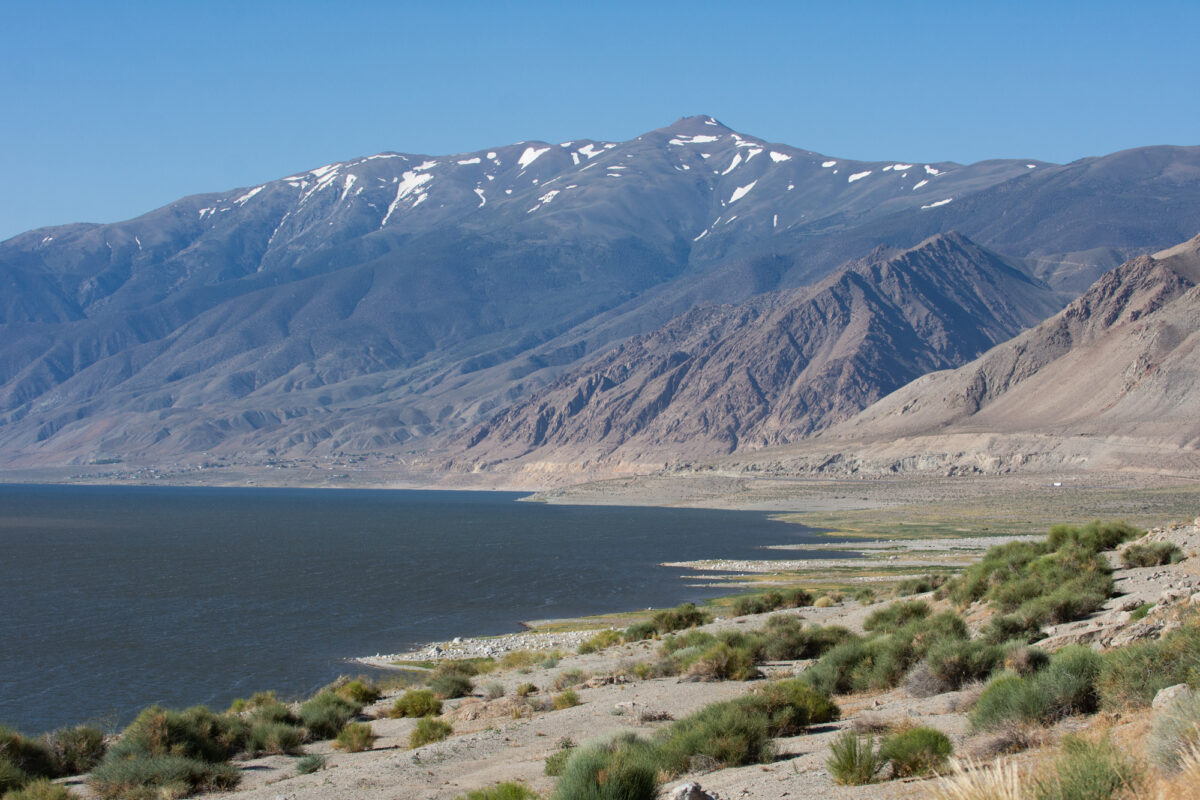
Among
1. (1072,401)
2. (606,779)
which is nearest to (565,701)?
(606,779)

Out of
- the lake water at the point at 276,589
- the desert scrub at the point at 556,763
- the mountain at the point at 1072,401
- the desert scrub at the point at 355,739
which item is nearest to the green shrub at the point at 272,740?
the desert scrub at the point at 355,739

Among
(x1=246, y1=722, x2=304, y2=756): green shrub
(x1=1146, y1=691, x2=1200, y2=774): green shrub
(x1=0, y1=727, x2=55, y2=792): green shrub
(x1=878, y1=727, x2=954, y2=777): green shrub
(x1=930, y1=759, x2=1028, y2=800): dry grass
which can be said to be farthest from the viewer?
(x1=246, y1=722, x2=304, y2=756): green shrub

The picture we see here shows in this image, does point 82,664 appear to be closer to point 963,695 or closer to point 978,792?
point 963,695

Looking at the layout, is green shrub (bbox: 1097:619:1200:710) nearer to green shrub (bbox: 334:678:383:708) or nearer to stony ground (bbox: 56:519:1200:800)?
stony ground (bbox: 56:519:1200:800)

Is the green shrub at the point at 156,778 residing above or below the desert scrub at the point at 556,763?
below

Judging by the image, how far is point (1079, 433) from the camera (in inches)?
4914

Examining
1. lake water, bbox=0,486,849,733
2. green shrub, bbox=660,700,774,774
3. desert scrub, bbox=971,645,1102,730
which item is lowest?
lake water, bbox=0,486,849,733

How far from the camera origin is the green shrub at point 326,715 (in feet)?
62.0

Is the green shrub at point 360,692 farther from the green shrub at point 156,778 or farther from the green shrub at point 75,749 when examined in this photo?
the green shrub at point 156,778

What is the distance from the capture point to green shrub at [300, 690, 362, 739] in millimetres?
18906

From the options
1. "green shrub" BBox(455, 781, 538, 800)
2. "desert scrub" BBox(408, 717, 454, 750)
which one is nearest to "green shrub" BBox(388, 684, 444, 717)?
"desert scrub" BBox(408, 717, 454, 750)

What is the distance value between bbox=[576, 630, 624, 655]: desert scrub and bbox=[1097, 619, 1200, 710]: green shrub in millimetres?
19156

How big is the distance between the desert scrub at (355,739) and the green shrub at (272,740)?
710 millimetres

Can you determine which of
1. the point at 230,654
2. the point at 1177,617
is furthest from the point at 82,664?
the point at 1177,617
